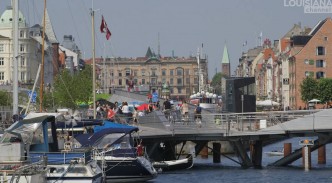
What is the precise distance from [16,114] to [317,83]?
112991 mm

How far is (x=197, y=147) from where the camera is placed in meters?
74.2

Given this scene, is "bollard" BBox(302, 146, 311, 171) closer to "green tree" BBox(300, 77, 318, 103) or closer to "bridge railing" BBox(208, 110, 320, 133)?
"bridge railing" BBox(208, 110, 320, 133)

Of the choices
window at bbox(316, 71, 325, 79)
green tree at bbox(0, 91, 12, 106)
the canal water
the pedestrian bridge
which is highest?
window at bbox(316, 71, 325, 79)

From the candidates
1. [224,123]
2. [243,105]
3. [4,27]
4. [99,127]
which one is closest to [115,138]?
[99,127]

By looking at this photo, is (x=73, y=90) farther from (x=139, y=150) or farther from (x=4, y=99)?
(x=139, y=150)

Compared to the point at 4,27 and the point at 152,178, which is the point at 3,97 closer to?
the point at 152,178

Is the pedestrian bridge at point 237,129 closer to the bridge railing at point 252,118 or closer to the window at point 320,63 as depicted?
the bridge railing at point 252,118

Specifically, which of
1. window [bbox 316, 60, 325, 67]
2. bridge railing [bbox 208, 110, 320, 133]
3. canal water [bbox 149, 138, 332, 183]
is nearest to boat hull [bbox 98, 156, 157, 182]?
canal water [bbox 149, 138, 332, 183]

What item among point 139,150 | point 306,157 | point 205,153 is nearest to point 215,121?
point 306,157

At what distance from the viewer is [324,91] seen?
157000 mm

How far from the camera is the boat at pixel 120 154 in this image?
53281mm

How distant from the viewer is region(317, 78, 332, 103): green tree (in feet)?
513

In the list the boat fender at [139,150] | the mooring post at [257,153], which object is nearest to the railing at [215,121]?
the mooring post at [257,153]

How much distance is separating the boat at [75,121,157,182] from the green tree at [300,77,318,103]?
4124 inches
